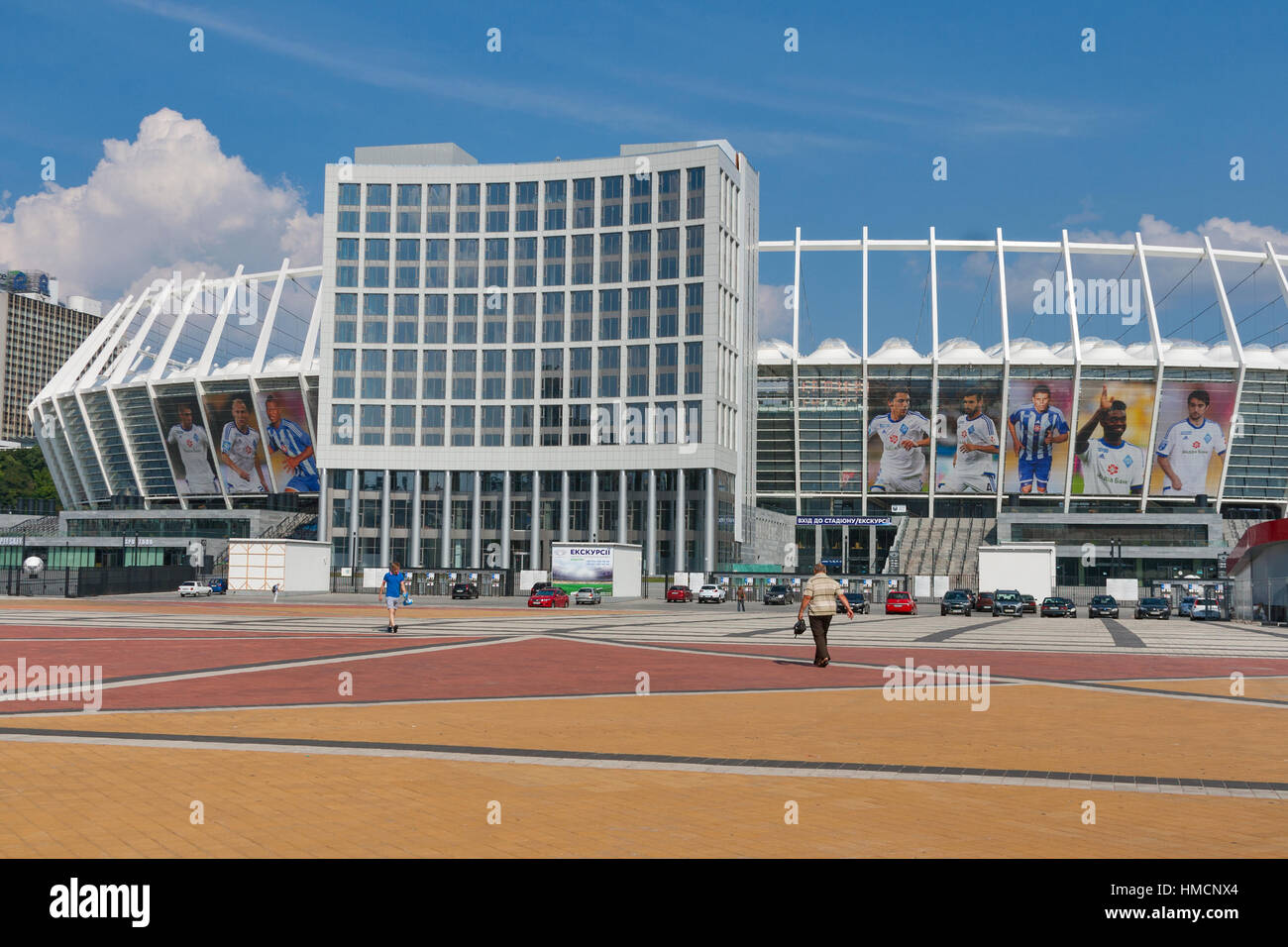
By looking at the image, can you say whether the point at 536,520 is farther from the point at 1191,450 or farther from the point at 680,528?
the point at 1191,450

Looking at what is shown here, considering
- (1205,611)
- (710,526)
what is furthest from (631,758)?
(710,526)

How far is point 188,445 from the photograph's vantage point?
421 feet

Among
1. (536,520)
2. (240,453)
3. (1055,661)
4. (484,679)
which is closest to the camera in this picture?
(484,679)

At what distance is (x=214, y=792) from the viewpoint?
8.84 metres

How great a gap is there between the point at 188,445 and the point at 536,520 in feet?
138

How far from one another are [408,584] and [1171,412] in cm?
7610

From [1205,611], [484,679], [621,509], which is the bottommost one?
[1205,611]

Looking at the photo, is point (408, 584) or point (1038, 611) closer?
point (1038, 611)

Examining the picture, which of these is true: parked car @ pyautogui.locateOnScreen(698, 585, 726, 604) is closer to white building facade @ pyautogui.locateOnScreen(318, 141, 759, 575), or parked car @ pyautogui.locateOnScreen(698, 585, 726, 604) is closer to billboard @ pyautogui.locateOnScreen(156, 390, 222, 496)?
A: white building facade @ pyautogui.locateOnScreen(318, 141, 759, 575)

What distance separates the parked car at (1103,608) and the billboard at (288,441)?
272 ft
